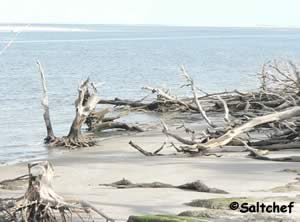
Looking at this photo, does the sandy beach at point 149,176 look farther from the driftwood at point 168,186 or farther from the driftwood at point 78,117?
the driftwood at point 78,117

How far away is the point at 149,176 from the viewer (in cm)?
982

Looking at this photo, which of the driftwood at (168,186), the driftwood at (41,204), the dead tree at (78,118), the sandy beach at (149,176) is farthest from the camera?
the dead tree at (78,118)

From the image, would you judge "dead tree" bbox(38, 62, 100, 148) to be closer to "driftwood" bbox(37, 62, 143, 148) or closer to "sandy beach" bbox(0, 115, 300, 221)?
"driftwood" bbox(37, 62, 143, 148)

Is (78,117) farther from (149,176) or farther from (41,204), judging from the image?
(41,204)

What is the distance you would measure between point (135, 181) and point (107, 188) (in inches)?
27.1

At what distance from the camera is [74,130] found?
47.9 ft

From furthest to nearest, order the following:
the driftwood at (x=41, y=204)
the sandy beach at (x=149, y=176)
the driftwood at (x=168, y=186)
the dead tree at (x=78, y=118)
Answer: the dead tree at (x=78, y=118)
the driftwood at (x=168, y=186)
the sandy beach at (x=149, y=176)
the driftwood at (x=41, y=204)

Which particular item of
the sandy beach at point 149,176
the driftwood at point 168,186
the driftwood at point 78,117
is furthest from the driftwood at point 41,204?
the driftwood at point 78,117

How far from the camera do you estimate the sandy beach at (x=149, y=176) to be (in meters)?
7.52

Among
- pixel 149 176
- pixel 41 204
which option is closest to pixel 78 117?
pixel 149 176

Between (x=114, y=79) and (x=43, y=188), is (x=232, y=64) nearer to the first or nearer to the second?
(x=114, y=79)

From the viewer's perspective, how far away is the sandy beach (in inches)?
296

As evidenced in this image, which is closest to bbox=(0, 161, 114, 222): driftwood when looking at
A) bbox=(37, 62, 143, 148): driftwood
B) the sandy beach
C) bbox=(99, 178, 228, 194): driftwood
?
the sandy beach

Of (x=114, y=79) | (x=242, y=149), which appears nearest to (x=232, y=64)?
(x=114, y=79)
